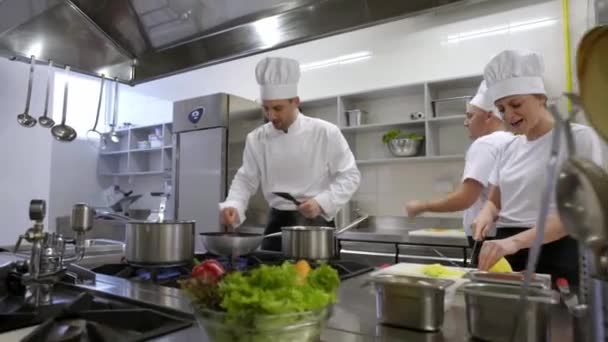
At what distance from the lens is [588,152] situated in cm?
105

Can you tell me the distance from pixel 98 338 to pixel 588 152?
3.98ft

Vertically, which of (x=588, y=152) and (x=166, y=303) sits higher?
(x=588, y=152)

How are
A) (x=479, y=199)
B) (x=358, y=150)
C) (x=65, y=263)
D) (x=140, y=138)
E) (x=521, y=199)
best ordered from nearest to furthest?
1. (x=65, y=263)
2. (x=521, y=199)
3. (x=479, y=199)
4. (x=358, y=150)
5. (x=140, y=138)

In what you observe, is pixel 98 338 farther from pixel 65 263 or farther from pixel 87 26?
pixel 87 26

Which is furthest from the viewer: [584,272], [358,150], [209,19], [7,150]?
[358,150]

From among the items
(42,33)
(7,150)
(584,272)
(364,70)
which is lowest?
(584,272)

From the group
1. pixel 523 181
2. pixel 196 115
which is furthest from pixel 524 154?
pixel 196 115

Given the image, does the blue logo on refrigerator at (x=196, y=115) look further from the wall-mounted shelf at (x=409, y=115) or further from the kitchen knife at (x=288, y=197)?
the kitchen knife at (x=288, y=197)

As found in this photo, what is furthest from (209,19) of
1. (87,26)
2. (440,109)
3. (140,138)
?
(140,138)

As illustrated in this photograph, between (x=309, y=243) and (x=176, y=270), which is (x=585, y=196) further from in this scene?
(x=176, y=270)

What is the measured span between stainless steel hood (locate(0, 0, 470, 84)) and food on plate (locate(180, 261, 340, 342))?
36.1 inches

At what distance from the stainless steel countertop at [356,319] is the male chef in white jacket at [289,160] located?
30.0 inches

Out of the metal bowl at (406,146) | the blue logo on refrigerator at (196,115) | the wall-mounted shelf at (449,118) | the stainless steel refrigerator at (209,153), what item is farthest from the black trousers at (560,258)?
the blue logo on refrigerator at (196,115)

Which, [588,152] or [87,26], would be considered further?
[87,26]
